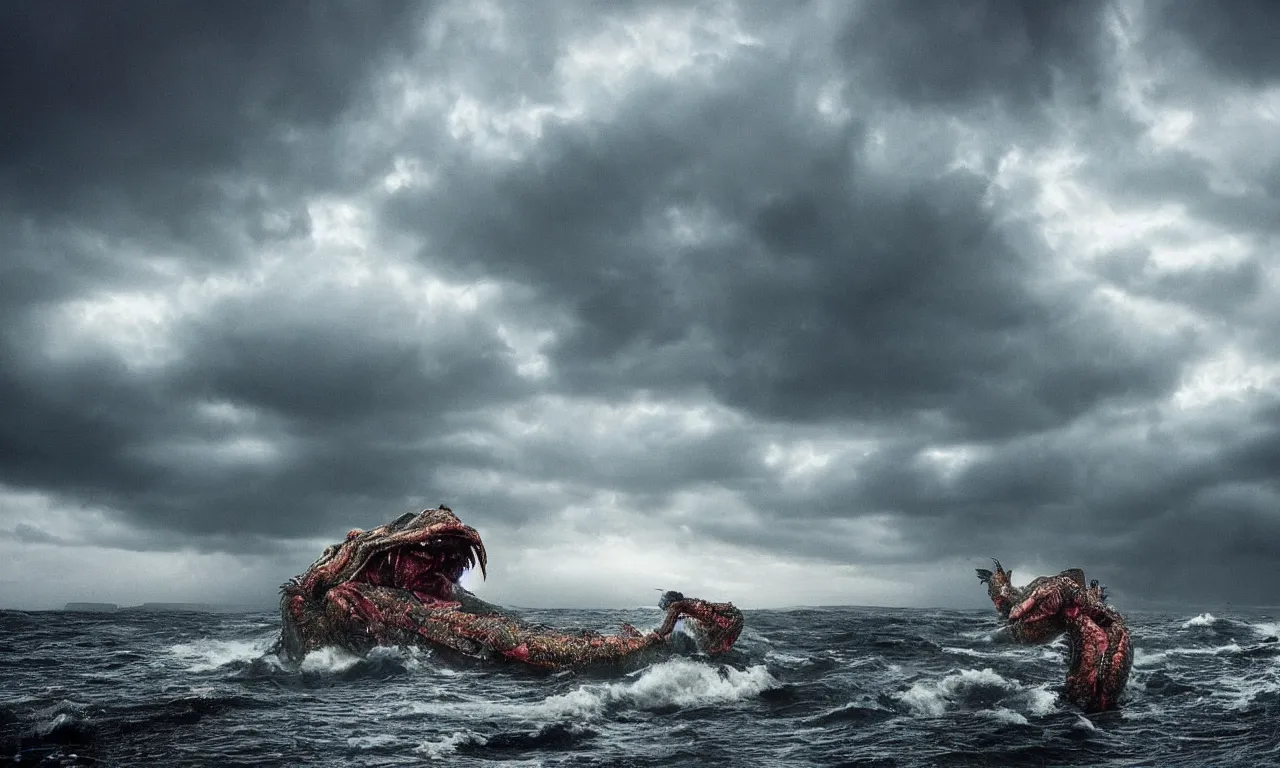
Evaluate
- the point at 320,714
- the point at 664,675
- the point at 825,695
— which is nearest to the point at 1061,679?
the point at 825,695

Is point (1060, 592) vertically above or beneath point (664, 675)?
above

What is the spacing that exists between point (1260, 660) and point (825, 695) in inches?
577

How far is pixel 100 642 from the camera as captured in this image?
21438 millimetres

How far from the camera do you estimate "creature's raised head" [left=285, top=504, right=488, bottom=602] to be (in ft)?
50.6

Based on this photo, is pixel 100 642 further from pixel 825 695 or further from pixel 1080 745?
pixel 1080 745

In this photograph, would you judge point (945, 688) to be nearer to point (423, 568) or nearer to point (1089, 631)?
point (1089, 631)

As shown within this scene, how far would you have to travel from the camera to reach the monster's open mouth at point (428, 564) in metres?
15.7

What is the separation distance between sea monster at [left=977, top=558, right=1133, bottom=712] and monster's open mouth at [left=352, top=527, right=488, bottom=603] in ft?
33.0

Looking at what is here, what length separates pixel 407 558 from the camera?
1623 centimetres

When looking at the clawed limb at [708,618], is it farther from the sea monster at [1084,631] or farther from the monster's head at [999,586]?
the monster's head at [999,586]

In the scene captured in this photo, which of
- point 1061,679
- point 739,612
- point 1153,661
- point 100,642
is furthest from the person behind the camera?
point 100,642

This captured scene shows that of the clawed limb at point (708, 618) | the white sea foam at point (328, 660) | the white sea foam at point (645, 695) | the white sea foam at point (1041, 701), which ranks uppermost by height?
the clawed limb at point (708, 618)

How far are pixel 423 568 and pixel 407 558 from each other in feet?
1.34

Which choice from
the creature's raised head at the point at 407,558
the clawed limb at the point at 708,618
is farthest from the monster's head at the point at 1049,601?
the creature's raised head at the point at 407,558
